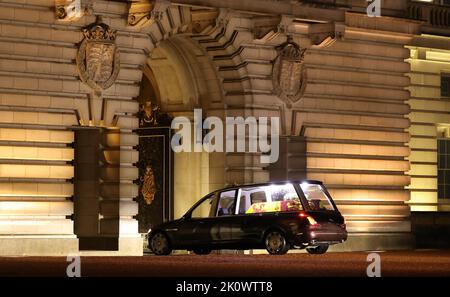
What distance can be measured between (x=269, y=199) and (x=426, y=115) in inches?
568

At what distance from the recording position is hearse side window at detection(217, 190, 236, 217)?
39.1 metres

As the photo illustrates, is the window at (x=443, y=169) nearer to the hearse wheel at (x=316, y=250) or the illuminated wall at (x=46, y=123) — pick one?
the hearse wheel at (x=316, y=250)

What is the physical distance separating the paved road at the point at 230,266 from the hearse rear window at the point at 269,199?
142 centimetres

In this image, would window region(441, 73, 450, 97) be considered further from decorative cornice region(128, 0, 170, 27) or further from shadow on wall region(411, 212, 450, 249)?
decorative cornice region(128, 0, 170, 27)

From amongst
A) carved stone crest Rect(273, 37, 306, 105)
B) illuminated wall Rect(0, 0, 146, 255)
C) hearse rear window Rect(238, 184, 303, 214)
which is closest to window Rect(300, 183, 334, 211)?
hearse rear window Rect(238, 184, 303, 214)

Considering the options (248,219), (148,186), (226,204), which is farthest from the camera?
(148,186)

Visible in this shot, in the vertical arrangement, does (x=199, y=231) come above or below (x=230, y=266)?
above

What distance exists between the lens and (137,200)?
4516 cm

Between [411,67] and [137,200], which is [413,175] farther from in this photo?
[137,200]

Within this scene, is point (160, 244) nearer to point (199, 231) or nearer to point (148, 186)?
point (199, 231)

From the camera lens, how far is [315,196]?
128ft

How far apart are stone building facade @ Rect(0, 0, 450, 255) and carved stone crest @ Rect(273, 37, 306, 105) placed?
4 cm

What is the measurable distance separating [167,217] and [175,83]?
3.84 meters

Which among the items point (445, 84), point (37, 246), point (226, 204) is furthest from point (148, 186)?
point (445, 84)
